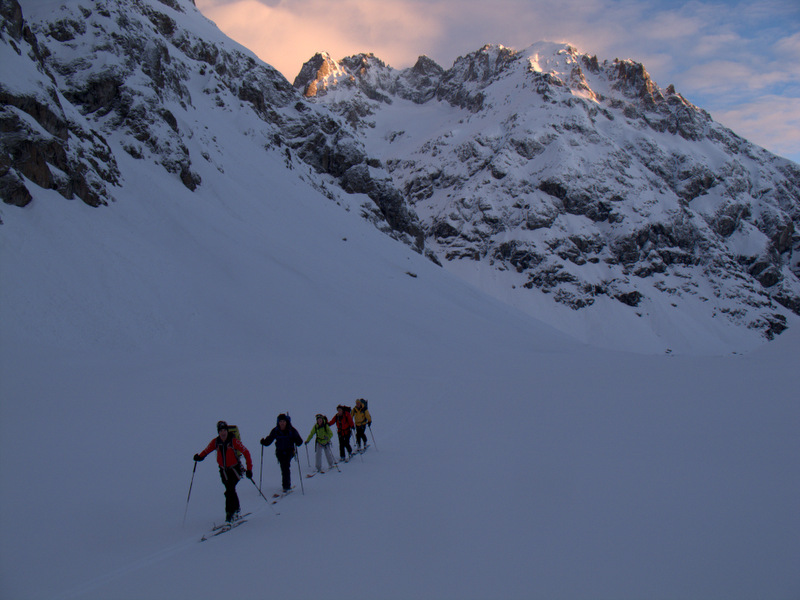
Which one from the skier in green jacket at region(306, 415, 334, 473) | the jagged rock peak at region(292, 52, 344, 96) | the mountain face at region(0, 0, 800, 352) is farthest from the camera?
the jagged rock peak at region(292, 52, 344, 96)

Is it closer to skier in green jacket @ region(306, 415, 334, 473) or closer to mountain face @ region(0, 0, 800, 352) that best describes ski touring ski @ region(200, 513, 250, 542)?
skier in green jacket @ region(306, 415, 334, 473)

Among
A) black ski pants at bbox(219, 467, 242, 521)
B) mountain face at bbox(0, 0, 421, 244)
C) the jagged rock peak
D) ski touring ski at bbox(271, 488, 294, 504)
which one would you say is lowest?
ski touring ski at bbox(271, 488, 294, 504)

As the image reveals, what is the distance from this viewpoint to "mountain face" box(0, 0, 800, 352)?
131 feet

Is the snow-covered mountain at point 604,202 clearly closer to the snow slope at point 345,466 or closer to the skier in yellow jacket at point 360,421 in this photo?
the snow slope at point 345,466

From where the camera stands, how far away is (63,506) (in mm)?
8695

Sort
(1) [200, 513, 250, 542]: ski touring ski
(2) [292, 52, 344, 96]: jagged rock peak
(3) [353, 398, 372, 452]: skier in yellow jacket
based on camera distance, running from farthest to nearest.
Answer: (2) [292, 52, 344, 96]: jagged rock peak
(3) [353, 398, 372, 452]: skier in yellow jacket
(1) [200, 513, 250, 542]: ski touring ski

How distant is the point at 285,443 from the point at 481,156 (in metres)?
133

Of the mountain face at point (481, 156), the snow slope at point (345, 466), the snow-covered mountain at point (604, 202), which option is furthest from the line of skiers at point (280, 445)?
the snow-covered mountain at point (604, 202)

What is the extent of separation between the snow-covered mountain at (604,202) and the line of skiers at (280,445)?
9589 cm

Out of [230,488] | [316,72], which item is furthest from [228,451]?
[316,72]

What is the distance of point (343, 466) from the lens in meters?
12.1

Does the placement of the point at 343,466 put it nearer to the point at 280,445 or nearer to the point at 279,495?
the point at 279,495

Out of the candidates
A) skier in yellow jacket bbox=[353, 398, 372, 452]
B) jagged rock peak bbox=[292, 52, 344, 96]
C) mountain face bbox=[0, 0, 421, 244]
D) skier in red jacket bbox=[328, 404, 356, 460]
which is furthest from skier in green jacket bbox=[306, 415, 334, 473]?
jagged rock peak bbox=[292, 52, 344, 96]

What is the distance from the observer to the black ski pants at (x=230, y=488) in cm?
798
